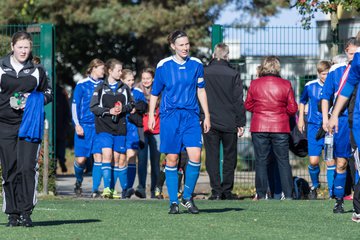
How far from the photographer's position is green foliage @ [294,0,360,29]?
69.5 ft

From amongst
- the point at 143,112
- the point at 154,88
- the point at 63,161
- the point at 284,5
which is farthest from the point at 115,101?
the point at 284,5

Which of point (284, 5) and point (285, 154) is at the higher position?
point (284, 5)

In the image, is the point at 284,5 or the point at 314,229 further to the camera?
the point at 284,5

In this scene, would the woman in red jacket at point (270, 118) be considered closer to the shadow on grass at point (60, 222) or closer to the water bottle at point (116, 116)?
the water bottle at point (116, 116)

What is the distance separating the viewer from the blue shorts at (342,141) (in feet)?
47.9

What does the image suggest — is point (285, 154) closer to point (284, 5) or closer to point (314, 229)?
point (314, 229)

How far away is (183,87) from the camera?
45.7 feet

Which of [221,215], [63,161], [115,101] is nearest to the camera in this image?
[221,215]

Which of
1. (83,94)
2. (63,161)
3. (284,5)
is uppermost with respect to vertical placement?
(284,5)

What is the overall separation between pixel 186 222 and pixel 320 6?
9635 millimetres

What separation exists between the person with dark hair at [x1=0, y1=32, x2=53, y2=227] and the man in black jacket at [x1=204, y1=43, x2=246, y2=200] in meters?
5.77

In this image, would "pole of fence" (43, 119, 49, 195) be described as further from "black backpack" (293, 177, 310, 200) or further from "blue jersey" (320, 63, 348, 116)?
"blue jersey" (320, 63, 348, 116)

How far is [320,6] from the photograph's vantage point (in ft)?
70.9

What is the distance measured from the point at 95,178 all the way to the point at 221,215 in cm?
474
